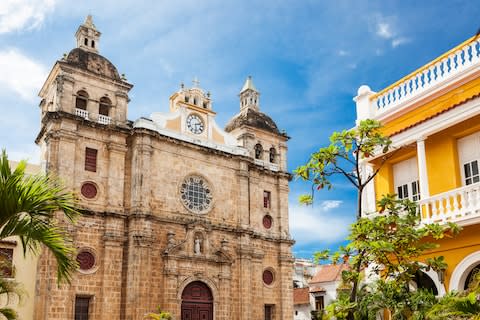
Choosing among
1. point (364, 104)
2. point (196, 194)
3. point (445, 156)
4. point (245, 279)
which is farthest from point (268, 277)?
point (445, 156)

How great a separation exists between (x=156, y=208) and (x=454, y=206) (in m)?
15.2

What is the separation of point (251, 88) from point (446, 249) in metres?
21.3

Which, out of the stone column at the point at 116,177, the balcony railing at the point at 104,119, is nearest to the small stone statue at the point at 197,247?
the stone column at the point at 116,177

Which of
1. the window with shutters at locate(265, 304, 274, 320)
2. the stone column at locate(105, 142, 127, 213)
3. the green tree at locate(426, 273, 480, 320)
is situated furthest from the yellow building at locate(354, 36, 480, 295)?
the window with shutters at locate(265, 304, 274, 320)

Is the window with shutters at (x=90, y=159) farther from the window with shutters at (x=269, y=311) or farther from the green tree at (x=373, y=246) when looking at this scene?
the green tree at (x=373, y=246)

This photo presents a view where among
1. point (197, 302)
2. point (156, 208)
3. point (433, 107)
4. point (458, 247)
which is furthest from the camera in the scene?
point (197, 302)

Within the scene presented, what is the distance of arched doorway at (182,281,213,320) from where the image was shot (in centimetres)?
2297

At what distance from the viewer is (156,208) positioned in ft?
76.0

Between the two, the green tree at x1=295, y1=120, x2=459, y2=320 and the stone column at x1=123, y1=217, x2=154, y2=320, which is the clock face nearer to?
the stone column at x1=123, y1=217, x2=154, y2=320

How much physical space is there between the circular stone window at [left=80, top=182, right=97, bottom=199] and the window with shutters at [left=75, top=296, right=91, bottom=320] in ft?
13.3

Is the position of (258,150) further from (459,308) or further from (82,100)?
(459,308)

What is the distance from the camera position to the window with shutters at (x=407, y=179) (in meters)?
12.2

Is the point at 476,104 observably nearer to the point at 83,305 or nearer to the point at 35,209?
the point at 35,209

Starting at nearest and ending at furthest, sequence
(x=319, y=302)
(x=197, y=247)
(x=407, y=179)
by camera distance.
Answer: (x=407, y=179), (x=197, y=247), (x=319, y=302)
